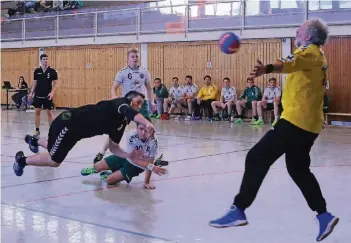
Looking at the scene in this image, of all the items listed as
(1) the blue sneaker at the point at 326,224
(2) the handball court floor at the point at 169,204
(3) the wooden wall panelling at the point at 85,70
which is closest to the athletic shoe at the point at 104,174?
(2) the handball court floor at the point at 169,204

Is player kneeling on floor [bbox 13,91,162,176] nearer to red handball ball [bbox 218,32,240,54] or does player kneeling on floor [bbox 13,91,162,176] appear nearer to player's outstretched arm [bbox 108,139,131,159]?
player's outstretched arm [bbox 108,139,131,159]

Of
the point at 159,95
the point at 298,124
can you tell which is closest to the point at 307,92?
the point at 298,124

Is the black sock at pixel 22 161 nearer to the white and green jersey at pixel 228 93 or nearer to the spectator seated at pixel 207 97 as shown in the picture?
the white and green jersey at pixel 228 93

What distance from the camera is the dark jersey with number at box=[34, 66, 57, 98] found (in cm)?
1390

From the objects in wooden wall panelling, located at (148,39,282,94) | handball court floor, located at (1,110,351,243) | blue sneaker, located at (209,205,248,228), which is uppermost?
wooden wall panelling, located at (148,39,282,94)

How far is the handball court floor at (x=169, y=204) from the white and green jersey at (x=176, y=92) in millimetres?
10038

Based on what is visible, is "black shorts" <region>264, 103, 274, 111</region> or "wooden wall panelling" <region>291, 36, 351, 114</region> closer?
"wooden wall panelling" <region>291, 36, 351, 114</region>

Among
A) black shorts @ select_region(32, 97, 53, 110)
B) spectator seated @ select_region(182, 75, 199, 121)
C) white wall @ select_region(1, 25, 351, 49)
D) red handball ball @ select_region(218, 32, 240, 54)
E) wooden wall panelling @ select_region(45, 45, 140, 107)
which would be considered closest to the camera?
red handball ball @ select_region(218, 32, 240, 54)

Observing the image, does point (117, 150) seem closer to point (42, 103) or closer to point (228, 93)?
point (42, 103)

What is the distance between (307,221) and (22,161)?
3859 millimetres

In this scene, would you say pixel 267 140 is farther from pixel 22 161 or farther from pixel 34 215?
pixel 22 161

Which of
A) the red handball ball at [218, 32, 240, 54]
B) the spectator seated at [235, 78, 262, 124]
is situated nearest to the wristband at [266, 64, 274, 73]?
the red handball ball at [218, 32, 240, 54]

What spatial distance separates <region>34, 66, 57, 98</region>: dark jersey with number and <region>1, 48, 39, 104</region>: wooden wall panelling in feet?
48.0

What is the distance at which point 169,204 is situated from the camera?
6.62 meters
